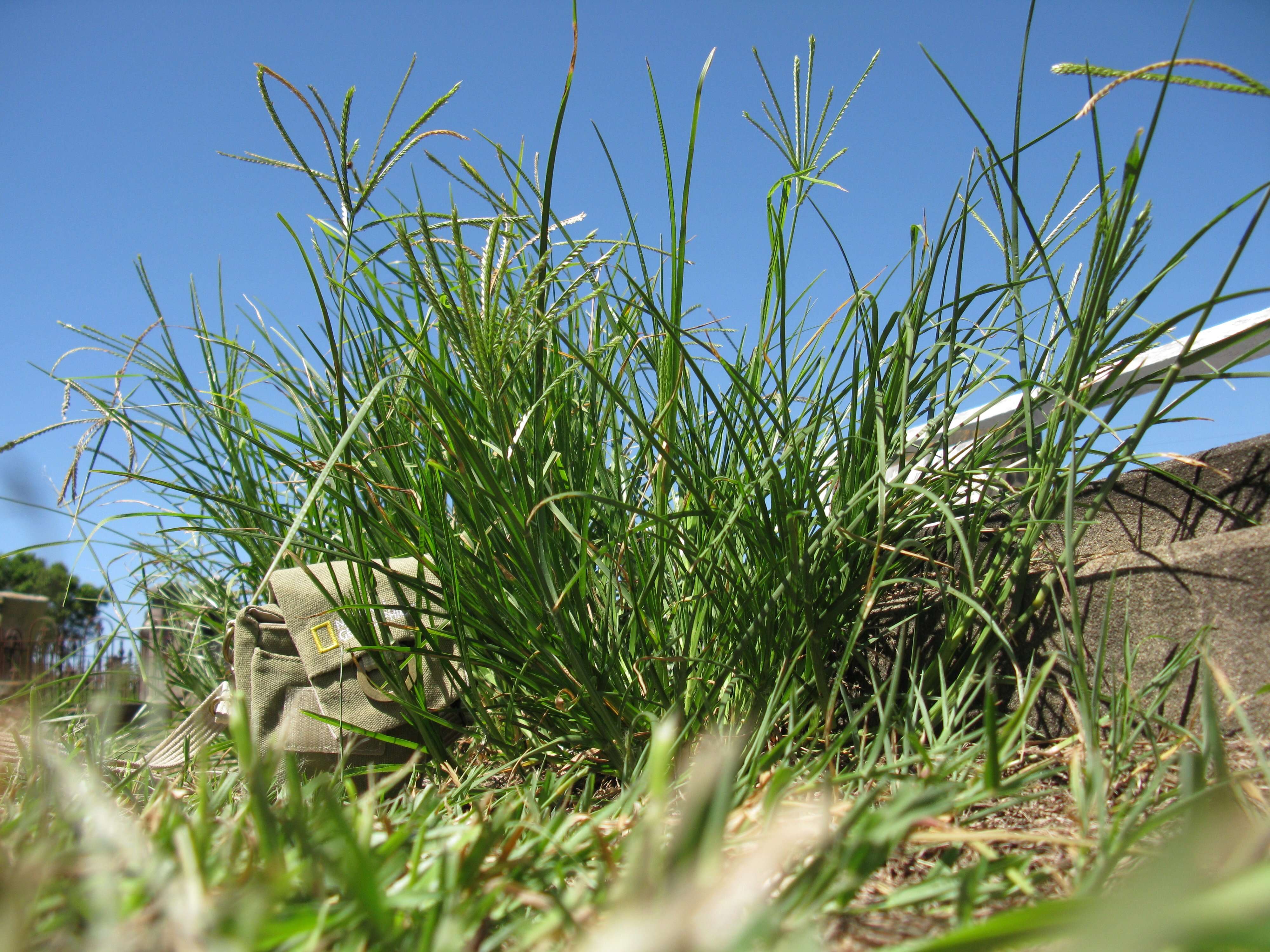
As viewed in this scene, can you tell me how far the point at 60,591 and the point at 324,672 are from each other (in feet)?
16.3

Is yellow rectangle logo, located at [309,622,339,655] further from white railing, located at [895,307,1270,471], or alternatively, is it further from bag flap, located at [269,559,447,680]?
white railing, located at [895,307,1270,471]

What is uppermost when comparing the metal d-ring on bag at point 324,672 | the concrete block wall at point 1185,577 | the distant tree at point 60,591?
the distant tree at point 60,591

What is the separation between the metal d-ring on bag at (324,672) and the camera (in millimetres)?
1162

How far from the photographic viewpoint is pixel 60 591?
5.01 meters

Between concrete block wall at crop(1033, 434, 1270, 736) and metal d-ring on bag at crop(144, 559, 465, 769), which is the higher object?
metal d-ring on bag at crop(144, 559, 465, 769)

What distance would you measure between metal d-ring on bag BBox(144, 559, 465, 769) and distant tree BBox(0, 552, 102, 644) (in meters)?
0.28

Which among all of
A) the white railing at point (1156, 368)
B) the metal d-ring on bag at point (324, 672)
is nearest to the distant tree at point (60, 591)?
the metal d-ring on bag at point (324, 672)

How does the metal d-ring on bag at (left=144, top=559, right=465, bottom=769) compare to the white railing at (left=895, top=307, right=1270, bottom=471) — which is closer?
the white railing at (left=895, top=307, right=1270, bottom=471)

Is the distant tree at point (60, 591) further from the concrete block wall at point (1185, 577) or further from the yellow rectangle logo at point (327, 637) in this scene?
the concrete block wall at point (1185, 577)

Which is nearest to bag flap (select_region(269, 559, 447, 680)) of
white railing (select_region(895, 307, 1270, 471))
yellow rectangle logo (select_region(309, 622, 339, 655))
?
yellow rectangle logo (select_region(309, 622, 339, 655))

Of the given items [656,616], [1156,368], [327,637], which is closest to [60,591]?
[327,637]

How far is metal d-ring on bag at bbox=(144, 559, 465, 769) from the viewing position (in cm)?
116

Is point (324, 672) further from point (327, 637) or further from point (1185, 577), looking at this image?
point (1185, 577)

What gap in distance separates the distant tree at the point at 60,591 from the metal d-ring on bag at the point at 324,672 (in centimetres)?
28
